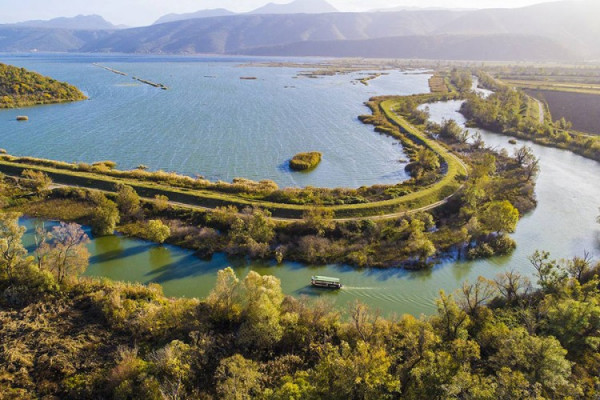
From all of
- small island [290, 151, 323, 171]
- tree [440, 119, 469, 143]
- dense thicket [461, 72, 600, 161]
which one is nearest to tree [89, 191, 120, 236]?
small island [290, 151, 323, 171]

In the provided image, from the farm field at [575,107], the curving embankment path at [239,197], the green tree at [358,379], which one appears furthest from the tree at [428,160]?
the farm field at [575,107]

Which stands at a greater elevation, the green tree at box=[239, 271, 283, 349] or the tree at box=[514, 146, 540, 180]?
the tree at box=[514, 146, 540, 180]

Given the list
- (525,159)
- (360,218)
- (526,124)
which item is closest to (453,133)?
(525,159)

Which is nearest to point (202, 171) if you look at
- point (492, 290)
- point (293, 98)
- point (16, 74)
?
point (492, 290)

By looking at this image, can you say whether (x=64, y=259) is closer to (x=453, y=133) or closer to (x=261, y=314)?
(x=261, y=314)

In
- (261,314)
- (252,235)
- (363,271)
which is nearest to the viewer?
(261,314)

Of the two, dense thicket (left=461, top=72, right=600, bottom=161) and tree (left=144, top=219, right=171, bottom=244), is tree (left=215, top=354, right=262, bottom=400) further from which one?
dense thicket (left=461, top=72, right=600, bottom=161)

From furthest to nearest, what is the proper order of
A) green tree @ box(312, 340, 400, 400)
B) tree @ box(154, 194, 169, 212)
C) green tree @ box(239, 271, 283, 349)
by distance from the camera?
tree @ box(154, 194, 169, 212) → green tree @ box(239, 271, 283, 349) → green tree @ box(312, 340, 400, 400)
